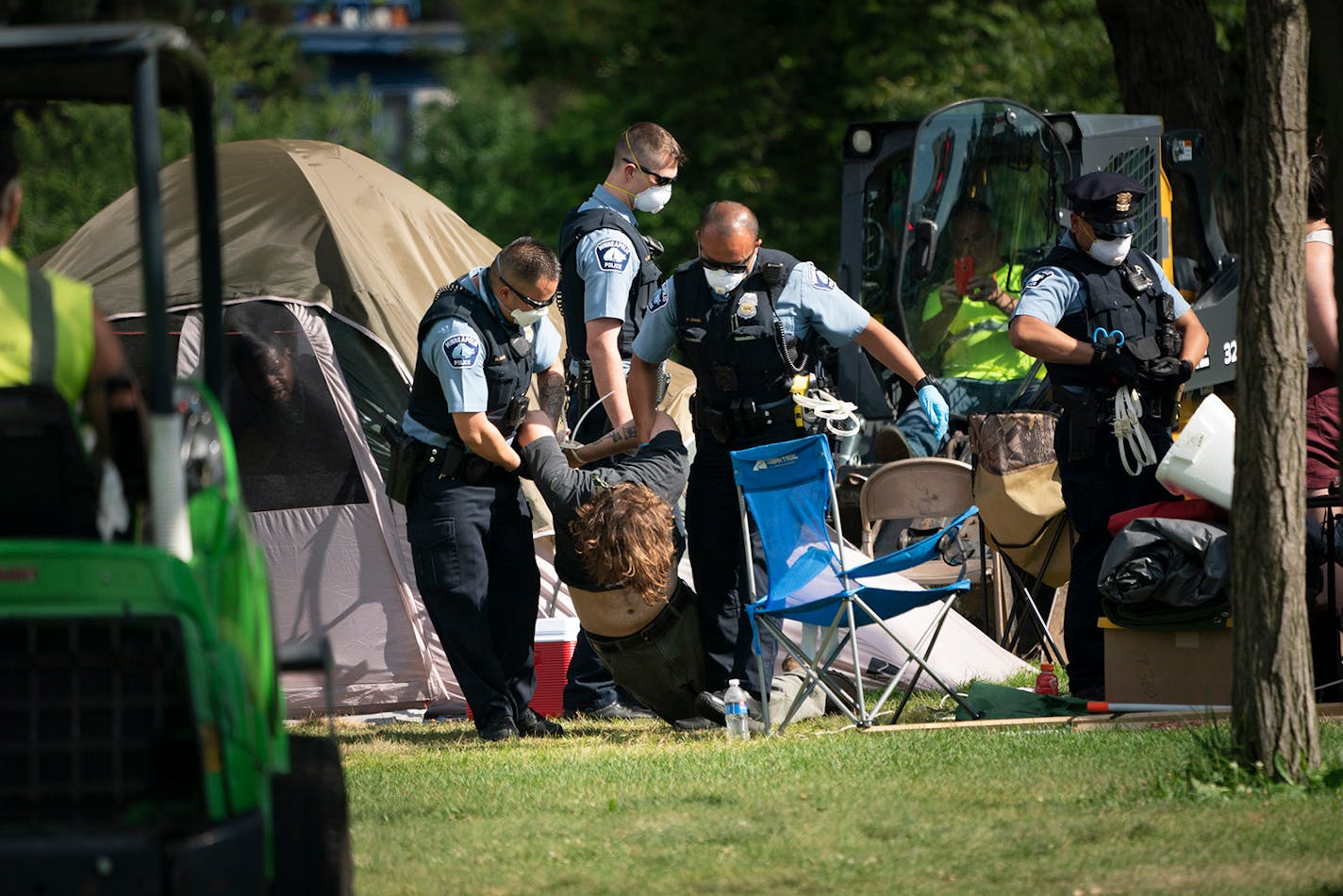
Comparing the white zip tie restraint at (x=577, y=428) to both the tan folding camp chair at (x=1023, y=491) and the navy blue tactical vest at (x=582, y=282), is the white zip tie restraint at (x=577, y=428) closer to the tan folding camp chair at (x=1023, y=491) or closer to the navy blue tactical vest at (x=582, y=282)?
the navy blue tactical vest at (x=582, y=282)

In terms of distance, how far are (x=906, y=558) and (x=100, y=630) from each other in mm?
3560

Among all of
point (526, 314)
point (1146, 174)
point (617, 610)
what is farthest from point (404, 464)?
point (1146, 174)

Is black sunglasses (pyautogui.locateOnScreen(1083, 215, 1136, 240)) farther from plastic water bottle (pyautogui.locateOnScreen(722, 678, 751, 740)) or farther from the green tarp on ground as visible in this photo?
plastic water bottle (pyautogui.locateOnScreen(722, 678, 751, 740))

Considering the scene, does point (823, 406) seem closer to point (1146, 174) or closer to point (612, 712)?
point (612, 712)

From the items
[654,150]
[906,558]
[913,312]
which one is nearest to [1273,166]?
[906,558]

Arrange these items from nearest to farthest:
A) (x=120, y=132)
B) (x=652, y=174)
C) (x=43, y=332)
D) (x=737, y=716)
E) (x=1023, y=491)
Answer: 1. (x=43, y=332)
2. (x=737, y=716)
3. (x=1023, y=491)
4. (x=652, y=174)
5. (x=120, y=132)

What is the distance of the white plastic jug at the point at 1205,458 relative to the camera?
625 cm

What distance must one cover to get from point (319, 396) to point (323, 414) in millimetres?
88

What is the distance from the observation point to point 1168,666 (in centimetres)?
634

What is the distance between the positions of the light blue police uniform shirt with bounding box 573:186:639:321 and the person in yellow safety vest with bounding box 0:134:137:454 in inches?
150

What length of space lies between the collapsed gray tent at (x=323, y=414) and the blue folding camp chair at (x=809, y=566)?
1.27 meters

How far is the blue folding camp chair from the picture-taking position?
6344mm

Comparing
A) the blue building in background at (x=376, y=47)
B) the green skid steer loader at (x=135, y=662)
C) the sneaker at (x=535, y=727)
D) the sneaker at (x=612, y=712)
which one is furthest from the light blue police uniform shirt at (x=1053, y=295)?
the blue building in background at (x=376, y=47)

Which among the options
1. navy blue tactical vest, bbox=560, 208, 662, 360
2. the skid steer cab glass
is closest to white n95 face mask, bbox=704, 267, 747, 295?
navy blue tactical vest, bbox=560, 208, 662, 360
